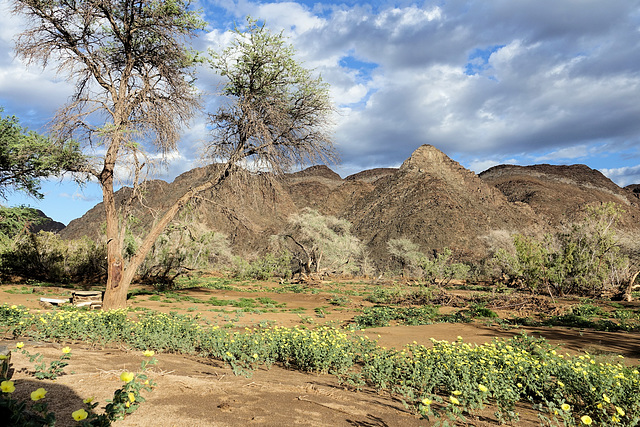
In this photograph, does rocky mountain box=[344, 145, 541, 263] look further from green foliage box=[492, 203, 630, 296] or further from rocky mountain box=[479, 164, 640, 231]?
green foliage box=[492, 203, 630, 296]

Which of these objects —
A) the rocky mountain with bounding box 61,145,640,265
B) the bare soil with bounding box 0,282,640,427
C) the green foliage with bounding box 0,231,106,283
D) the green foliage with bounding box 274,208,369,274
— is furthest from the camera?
the rocky mountain with bounding box 61,145,640,265

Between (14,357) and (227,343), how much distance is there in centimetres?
282

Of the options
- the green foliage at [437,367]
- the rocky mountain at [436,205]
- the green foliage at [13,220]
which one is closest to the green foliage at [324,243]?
the rocky mountain at [436,205]

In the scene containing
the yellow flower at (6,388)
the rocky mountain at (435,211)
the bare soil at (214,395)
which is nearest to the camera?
the yellow flower at (6,388)

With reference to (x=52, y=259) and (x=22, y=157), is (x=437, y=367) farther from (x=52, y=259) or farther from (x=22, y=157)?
(x=52, y=259)

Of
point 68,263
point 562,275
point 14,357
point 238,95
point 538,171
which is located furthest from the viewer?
point 538,171

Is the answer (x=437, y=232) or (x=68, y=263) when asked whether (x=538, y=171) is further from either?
(x=68, y=263)

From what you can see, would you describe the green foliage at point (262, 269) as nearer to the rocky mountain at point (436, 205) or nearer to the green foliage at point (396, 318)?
the rocky mountain at point (436, 205)

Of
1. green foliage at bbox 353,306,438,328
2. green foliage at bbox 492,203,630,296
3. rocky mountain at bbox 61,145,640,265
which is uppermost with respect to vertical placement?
rocky mountain at bbox 61,145,640,265

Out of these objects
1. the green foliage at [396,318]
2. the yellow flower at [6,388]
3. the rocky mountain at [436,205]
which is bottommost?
the green foliage at [396,318]

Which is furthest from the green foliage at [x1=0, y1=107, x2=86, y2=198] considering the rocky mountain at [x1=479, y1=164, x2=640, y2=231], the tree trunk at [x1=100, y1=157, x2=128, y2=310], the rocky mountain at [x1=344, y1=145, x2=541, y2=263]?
the rocky mountain at [x1=479, y1=164, x2=640, y2=231]

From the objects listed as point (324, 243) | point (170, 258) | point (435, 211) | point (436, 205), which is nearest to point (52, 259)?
point (170, 258)

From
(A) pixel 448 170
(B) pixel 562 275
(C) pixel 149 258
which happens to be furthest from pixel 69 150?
(A) pixel 448 170

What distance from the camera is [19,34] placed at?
39.2ft
